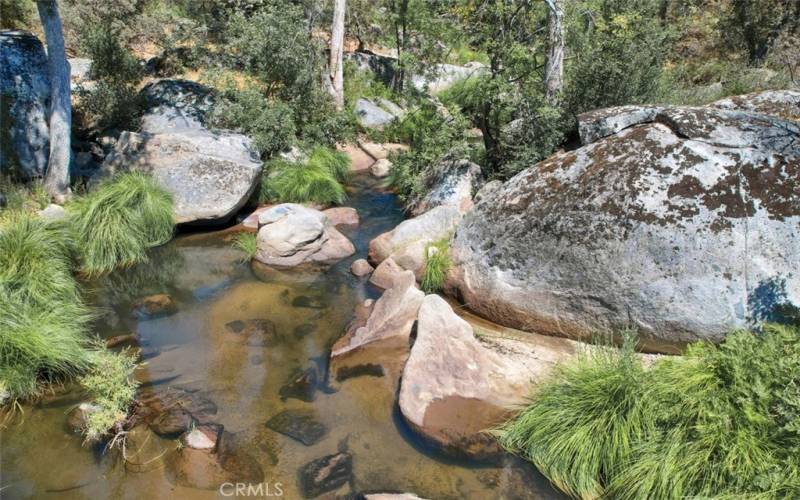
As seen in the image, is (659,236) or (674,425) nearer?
(674,425)

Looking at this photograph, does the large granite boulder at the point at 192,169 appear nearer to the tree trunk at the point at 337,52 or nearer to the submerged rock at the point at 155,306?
the submerged rock at the point at 155,306

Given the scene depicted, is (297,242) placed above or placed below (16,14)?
below

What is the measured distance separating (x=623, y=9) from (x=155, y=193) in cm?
1051

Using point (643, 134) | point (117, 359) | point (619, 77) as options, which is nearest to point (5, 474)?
point (117, 359)

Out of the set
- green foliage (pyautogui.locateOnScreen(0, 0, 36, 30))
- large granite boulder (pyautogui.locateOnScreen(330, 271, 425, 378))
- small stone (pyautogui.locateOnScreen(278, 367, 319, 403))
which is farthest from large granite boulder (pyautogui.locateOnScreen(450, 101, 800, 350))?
green foliage (pyautogui.locateOnScreen(0, 0, 36, 30))

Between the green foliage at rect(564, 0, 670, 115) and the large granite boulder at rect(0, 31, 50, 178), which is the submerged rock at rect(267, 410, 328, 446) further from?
the large granite boulder at rect(0, 31, 50, 178)

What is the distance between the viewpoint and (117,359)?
18.9 feet

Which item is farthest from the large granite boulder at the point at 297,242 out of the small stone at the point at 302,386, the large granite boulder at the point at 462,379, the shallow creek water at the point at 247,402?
the large granite boulder at the point at 462,379

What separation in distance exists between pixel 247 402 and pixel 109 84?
10.5 m

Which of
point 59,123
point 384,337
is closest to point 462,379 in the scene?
point 384,337

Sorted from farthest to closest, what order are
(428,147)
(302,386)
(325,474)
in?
1. (428,147)
2. (302,386)
3. (325,474)

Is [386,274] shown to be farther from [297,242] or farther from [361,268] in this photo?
[297,242]

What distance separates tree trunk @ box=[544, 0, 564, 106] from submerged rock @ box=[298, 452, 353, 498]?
753 cm

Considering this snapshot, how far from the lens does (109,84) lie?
12898 mm
